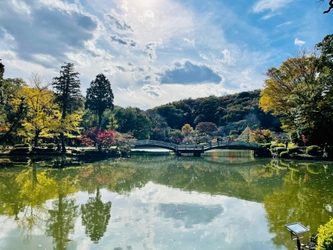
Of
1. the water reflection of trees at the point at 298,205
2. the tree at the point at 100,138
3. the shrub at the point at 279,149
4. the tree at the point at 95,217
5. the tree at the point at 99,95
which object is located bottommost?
the tree at the point at 95,217

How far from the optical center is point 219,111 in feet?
237

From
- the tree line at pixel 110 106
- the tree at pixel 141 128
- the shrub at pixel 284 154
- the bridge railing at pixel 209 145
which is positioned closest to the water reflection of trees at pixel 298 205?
the tree line at pixel 110 106

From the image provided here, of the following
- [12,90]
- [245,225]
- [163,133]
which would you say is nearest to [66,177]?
[245,225]

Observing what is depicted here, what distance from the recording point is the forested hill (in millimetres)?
63812

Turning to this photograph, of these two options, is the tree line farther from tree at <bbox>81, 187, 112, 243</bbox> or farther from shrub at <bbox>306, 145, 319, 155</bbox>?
tree at <bbox>81, 187, 112, 243</bbox>

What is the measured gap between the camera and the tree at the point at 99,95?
133 ft

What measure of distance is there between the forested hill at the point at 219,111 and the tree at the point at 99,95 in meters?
33.8

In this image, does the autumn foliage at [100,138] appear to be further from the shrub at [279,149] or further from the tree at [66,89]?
the shrub at [279,149]

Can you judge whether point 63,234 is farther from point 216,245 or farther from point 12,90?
point 12,90

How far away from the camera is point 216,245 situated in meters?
6.17

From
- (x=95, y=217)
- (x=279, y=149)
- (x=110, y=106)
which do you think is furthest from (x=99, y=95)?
(x=95, y=217)

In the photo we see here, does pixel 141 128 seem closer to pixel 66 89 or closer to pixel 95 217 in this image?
pixel 66 89

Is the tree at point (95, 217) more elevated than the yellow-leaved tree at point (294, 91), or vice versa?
the yellow-leaved tree at point (294, 91)

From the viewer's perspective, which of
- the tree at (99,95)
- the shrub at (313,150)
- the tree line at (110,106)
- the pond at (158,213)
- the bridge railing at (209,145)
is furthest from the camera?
the tree at (99,95)
